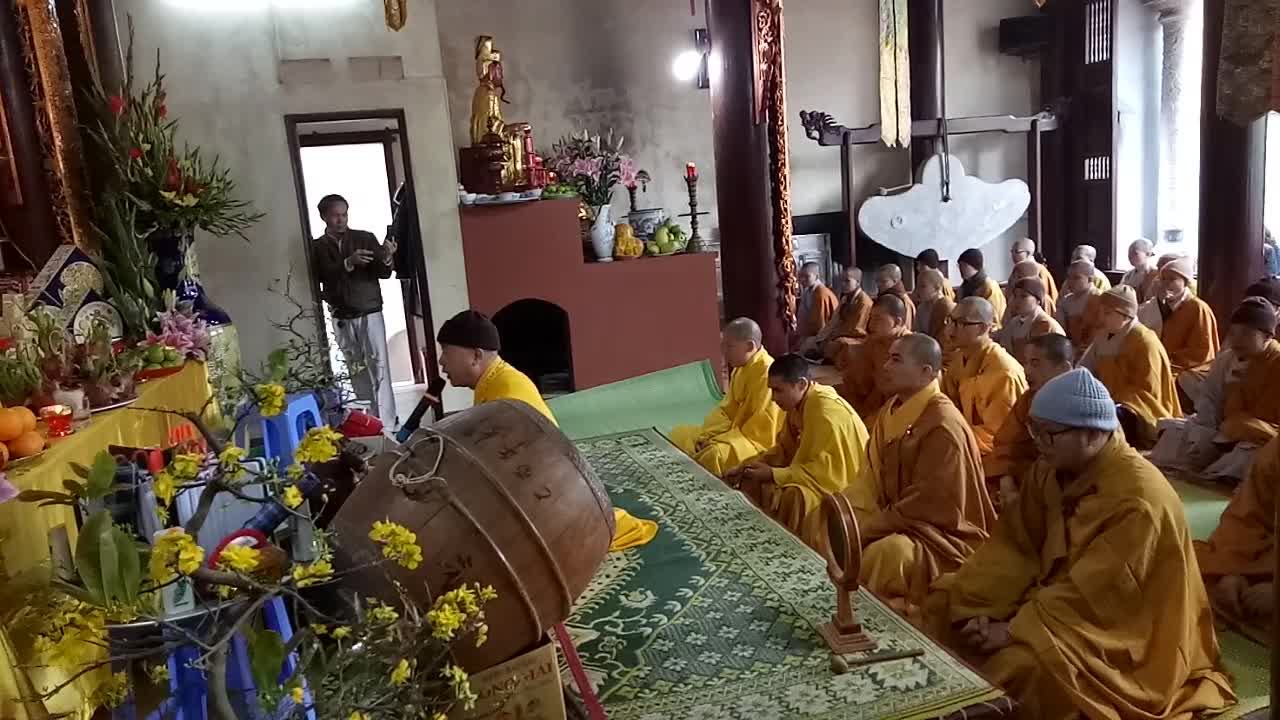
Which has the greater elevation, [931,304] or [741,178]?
[741,178]

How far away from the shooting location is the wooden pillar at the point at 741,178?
28.0 ft

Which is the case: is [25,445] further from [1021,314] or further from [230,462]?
[1021,314]

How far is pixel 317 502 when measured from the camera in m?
2.97

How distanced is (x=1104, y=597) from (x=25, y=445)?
3.37m

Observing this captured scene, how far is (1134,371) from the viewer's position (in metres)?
6.25

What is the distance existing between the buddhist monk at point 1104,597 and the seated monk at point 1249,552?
0.69m

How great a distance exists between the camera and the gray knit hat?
10.2 ft

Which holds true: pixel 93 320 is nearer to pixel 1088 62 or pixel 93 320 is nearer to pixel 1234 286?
pixel 1234 286

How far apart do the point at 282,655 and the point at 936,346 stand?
11.0 ft

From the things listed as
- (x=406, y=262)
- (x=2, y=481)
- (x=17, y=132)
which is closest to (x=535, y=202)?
(x=406, y=262)

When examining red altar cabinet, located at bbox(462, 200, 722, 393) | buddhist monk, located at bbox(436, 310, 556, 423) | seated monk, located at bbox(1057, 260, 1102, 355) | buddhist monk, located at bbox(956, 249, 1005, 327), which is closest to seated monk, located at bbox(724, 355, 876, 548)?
buddhist monk, located at bbox(436, 310, 556, 423)

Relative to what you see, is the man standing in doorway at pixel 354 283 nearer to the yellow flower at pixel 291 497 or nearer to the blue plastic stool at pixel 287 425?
the blue plastic stool at pixel 287 425

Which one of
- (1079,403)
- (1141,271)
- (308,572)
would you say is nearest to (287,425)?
(308,572)

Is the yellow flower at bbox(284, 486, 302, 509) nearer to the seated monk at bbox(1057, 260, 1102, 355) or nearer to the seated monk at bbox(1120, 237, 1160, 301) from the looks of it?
the seated monk at bbox(1057, 260, 1102, 355)
